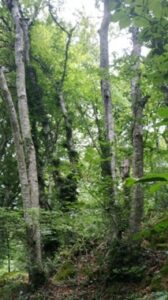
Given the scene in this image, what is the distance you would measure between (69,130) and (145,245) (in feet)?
22.4

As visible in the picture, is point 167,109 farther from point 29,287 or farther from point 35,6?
point 35,6

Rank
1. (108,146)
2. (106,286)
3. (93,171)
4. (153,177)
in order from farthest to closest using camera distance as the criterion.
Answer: (108,146) < (93,171) < (106,286) < (153,177)

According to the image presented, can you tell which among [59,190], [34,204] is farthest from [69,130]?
[34,204]

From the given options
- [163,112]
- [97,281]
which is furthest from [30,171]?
[163,112]

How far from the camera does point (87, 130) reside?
1731cm

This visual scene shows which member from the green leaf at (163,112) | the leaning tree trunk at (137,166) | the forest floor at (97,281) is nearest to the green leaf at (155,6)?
the green leaf at (163,112)

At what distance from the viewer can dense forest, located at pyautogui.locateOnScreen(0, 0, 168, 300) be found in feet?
7.97

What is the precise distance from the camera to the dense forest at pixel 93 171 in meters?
2.43

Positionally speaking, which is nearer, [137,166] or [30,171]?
[137,166]

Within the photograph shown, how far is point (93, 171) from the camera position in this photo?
23.2ft

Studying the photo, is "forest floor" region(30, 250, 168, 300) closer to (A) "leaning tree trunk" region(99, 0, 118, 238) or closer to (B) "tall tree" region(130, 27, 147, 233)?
(B) "tall tree" region(130, 27, 147, 233)

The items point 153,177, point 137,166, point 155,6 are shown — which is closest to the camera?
point 153,177

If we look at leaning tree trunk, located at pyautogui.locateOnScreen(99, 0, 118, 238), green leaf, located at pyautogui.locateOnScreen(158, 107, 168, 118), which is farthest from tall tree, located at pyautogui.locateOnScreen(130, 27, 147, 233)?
green leaf, located at pyautogui.locateOnScreen(158, 107, 168, 118)

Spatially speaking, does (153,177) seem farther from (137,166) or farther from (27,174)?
(27,174)
